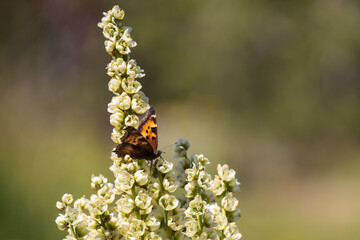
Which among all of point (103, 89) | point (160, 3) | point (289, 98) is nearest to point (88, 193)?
point (103, 89)

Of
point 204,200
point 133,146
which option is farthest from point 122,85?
point 204,200

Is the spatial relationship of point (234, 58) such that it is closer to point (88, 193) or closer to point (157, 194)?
point (88, 193)

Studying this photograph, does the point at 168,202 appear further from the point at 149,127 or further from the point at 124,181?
the point at 149,127

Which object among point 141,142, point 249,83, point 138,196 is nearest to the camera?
point 138,196

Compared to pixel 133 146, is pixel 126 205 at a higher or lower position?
lower

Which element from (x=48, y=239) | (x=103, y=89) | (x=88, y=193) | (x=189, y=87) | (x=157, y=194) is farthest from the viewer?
(x=189, y=87)

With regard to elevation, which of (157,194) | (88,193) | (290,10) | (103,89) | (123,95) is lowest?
(157,194)

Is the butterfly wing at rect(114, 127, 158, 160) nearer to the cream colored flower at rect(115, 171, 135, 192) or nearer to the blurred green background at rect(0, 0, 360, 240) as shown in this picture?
the cream colored flower at rect(115, 171, 135, 192)

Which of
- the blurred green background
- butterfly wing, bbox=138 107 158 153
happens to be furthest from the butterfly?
the blurred green background
